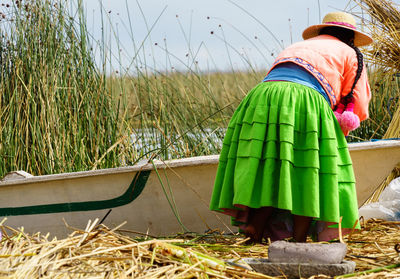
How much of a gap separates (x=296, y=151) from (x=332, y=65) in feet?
1.53

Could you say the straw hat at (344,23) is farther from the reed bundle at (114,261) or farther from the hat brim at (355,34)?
the reed bundle at (114,261)

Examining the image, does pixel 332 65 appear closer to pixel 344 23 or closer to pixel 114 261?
pixel 344 23

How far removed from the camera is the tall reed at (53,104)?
3.90 metres

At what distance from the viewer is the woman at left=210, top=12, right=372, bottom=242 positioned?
248 cm

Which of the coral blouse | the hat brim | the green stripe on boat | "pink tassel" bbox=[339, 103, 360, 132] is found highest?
the hat brim

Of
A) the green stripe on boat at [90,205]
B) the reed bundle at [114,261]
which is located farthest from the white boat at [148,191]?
the reed bundle at [114,261]

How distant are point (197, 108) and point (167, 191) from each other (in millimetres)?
1571

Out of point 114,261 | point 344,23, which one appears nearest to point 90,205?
point 114,261

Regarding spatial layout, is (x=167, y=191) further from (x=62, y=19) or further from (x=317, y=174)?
(x=62, y=19)

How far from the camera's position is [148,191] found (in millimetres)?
3244

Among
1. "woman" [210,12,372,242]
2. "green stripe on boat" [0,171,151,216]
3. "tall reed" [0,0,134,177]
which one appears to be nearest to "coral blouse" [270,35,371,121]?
"woman" [210,12,372,242]

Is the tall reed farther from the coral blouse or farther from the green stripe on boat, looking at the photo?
the coral blouse

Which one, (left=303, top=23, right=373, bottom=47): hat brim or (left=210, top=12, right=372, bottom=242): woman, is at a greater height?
(left=303, top=23, right=373, bottom=47): hat brim

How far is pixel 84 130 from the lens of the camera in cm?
400
